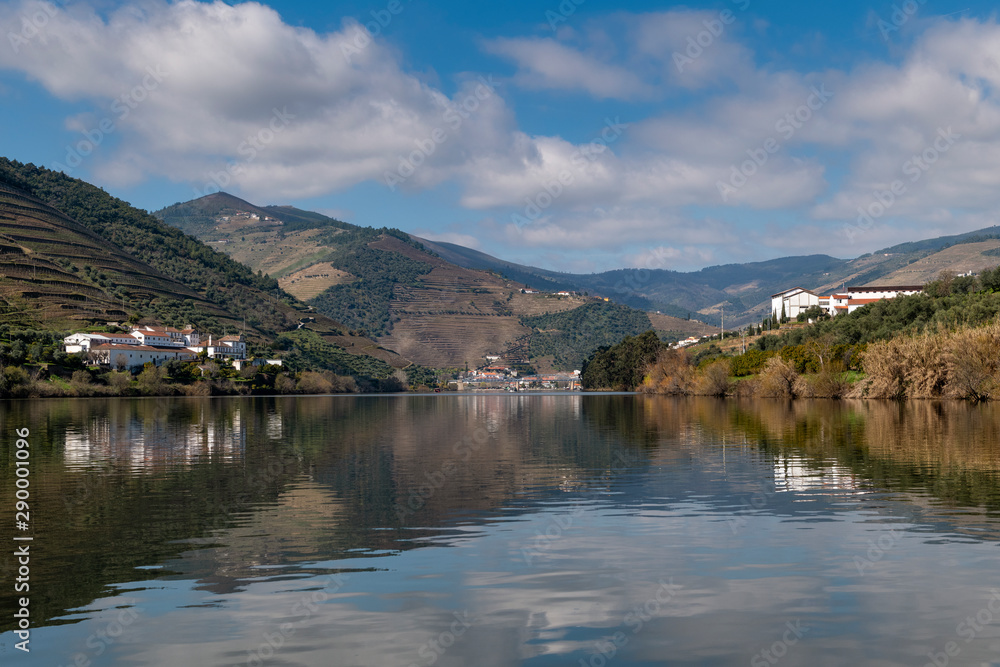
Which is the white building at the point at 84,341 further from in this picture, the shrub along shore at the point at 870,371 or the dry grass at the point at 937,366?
the dry grass at the point at 937,366

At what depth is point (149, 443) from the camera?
149 ft

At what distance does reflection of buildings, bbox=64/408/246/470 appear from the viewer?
1435 inches

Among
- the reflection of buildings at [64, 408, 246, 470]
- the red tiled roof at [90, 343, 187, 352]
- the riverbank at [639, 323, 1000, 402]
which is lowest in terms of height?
the reflection of buildings at [64, 408, 246, 470]

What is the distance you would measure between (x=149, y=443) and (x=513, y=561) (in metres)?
35.1

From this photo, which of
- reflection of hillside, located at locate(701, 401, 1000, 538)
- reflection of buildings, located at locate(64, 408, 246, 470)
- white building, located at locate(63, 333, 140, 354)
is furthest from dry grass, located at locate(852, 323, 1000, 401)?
white building, located at locate(63, 333, 140, 354)

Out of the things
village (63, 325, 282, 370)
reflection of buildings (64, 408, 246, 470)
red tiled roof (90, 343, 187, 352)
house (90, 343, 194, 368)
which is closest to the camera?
reflection of buildings (64, 408, 246, 470)

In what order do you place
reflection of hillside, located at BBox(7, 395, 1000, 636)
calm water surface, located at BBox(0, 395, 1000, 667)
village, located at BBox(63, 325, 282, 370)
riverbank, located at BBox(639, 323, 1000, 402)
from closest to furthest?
calm water surface, located at BBox(0, 395, 1000, 667)
reflection of hillside, located at BBox(7, 395, 1000, 636)
riverbank, located at BBox(639, 323, 1000, 402)
village, located at BBox(63, 325, 282, 370)

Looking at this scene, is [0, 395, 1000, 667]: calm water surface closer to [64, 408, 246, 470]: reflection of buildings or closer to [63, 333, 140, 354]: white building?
[64, 408, 246, 470]: reflection of buildings

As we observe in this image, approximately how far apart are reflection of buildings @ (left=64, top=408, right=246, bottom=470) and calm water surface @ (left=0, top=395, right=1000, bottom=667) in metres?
0.72

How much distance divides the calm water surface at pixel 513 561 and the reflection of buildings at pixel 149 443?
722mm

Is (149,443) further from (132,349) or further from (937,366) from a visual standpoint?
(132,349)

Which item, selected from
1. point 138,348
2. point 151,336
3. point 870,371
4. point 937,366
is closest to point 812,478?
point 937,366

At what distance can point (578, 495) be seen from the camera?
85.5 ft

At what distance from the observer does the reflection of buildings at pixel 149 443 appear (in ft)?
120
